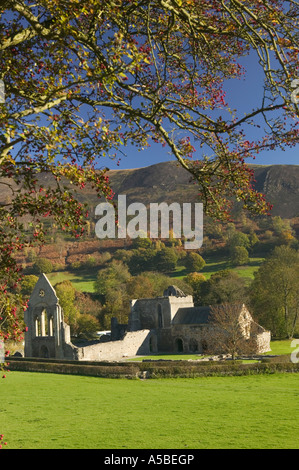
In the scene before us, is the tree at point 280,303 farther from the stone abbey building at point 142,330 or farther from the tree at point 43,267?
the tree at point 43,267

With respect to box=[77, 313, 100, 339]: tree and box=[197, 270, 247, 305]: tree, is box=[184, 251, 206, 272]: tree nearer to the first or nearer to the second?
box=[197, 270, 247, 305]: tree

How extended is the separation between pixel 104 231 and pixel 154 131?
420 ft

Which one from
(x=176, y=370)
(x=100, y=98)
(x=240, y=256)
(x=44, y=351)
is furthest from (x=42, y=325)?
(x=240, y=256)

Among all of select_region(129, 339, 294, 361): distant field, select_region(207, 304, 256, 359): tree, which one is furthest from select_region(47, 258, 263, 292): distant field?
select_region(207, 304, 256, 359): tree

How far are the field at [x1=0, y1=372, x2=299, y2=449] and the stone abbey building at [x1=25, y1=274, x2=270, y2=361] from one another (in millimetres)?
14205

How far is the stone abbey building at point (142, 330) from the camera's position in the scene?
1549 inches

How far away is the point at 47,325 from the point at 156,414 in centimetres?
3077

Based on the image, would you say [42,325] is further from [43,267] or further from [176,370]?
[43,267]

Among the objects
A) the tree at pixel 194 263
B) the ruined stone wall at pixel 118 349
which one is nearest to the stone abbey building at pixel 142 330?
the ruined stone wall at pixel 118 349

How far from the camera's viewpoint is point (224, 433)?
1253cm

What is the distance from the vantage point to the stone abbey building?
39.3 m
